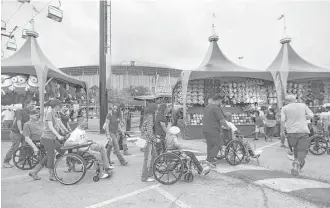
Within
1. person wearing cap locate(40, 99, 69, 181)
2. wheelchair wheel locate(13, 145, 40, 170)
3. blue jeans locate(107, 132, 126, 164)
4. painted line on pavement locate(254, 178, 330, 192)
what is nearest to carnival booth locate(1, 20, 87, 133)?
wheelchair wheel locate(13, 145, 40, 170)

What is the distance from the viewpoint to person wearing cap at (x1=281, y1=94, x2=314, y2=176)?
A: 4652mm

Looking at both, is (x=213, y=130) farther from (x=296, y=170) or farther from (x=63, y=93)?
(x=63, y=93)

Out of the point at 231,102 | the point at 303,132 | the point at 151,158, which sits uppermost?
the point at 231,102

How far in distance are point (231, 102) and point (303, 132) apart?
22.0 ft

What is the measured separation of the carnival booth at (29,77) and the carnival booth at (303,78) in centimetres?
1029

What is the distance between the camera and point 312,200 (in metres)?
3.46

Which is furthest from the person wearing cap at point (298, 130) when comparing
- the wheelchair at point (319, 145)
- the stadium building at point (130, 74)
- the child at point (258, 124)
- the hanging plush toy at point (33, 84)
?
the stadium building at point (130, 74)

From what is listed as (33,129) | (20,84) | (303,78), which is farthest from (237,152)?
(20,84)

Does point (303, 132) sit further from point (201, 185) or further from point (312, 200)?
point (201, 185)

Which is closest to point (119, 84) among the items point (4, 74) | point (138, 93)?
point (138, 93)

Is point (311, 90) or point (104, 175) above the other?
point (311, 90)

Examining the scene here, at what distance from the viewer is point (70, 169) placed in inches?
182

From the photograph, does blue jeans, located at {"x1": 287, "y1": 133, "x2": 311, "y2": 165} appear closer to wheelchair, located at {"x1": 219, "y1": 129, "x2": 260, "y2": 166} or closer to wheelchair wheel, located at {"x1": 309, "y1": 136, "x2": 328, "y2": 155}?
wheelchair, located at {"x1": 219, "y1": 129, "x2": 260, "y2": 166}

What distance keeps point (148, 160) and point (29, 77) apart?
27.7 feet
